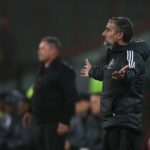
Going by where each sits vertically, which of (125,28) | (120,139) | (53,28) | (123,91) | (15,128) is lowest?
(15,128)

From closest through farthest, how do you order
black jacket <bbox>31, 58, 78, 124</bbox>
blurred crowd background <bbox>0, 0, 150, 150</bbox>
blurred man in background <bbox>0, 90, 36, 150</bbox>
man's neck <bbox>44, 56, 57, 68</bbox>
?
black jacket <bbox>31, 58, 78, 124</bbox>
man's neck <bbox>44, 56, 57, 68</bbox>
blurred man in background <bbox>0, 90, 36, 150</bbox>
blurred crowd background <bbox>0, 0, 150, 150</bbox>

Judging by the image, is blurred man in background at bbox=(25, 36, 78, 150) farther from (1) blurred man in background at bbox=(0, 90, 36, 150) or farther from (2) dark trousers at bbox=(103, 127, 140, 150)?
(2) dark trousers at bbox=(103, 127, 140, 150)

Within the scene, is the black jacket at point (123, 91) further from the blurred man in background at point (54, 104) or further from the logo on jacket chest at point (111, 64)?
the blurred man in background at point (54, 104)

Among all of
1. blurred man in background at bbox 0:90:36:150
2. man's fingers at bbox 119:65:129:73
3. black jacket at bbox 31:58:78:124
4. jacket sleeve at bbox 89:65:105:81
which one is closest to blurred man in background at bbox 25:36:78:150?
black jacket at bbox 31:58:78:124

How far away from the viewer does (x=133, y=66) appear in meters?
7.23

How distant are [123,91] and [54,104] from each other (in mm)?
2370

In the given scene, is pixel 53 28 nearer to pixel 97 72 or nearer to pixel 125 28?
pixel 97 72

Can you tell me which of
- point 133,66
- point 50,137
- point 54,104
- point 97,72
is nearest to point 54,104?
point 54,104

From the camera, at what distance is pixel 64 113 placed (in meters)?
9.66

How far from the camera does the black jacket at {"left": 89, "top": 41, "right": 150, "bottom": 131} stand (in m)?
7.37

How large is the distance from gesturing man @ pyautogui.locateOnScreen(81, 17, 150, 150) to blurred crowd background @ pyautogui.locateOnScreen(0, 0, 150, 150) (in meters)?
6.07

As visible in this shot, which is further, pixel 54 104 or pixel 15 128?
pixel 15 128

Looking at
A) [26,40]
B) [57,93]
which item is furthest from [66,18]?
[57,93]

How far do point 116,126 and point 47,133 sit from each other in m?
2.31
